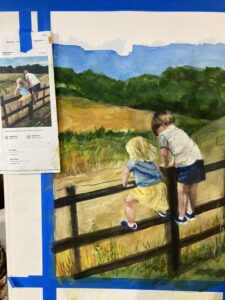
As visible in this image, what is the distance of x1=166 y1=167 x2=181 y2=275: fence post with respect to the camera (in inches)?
27.7

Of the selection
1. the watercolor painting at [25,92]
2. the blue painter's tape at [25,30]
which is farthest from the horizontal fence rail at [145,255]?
the blue painter's tape at [25,30]

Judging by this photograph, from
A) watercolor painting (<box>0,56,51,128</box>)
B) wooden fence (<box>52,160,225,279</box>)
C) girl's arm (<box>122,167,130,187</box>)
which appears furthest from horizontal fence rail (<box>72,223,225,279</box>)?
watercolor painting (<box>0,56,51,128</box>)

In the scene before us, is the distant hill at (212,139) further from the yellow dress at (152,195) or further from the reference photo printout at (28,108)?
the reference photo printout at (28,108)

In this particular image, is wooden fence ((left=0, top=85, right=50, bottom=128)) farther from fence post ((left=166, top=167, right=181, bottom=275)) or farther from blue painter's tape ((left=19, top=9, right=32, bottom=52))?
fence post ((left=166, top=167, right=181, bottom=275))

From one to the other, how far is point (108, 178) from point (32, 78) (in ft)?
0.61

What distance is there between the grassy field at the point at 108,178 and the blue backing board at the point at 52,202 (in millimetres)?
14

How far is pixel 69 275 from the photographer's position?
73 centimetres

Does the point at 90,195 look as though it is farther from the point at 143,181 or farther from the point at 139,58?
the point at 139,58

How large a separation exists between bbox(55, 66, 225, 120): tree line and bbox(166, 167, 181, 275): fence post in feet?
0.32

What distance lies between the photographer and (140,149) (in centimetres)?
70

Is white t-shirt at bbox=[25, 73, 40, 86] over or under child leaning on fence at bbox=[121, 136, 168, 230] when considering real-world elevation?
over

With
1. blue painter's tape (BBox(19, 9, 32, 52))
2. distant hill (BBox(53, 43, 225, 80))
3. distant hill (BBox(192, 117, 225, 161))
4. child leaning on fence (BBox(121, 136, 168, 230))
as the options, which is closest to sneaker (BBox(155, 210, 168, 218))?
child leaning on fence (BBox(121, 136, 168, 230))

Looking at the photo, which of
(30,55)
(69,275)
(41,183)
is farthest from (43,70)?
(69,275)
